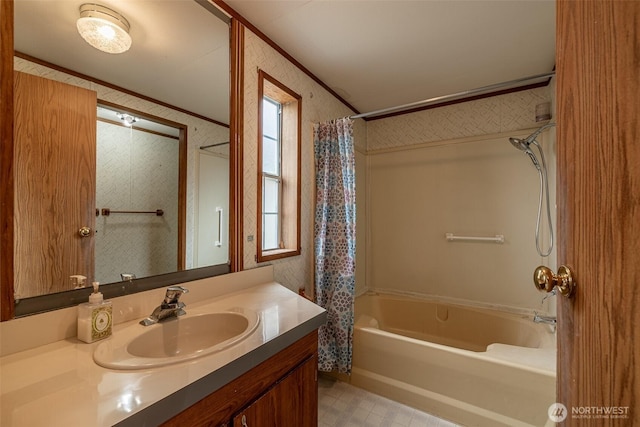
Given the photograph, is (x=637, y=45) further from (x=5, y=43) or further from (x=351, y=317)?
(x=351, y=317)

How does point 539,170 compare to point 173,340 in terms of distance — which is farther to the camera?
point 539,170

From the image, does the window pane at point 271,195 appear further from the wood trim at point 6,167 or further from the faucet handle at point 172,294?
the wood trim at point 6,167

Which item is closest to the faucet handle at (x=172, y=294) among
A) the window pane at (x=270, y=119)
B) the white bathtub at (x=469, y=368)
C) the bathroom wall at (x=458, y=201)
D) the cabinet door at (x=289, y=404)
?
the cabinet door at (x=289, y=404)

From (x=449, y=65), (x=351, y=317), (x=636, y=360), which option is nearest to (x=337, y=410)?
(x=351, y=317)

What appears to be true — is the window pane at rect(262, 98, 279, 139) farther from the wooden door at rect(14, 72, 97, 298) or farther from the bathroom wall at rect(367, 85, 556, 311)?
the bathroom wall at rect(367, 85, 556, 311)

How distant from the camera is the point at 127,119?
3.42 feet

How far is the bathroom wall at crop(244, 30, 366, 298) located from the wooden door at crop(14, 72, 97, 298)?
0.70 metres

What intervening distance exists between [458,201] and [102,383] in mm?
2682

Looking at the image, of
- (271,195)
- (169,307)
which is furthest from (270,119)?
(169,307)

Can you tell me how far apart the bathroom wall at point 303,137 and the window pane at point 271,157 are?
20cm

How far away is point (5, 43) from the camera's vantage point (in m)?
A: 0.75

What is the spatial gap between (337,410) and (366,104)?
261 centimetres

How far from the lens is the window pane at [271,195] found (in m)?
1.83

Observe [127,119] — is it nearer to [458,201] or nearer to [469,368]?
[469,368]
